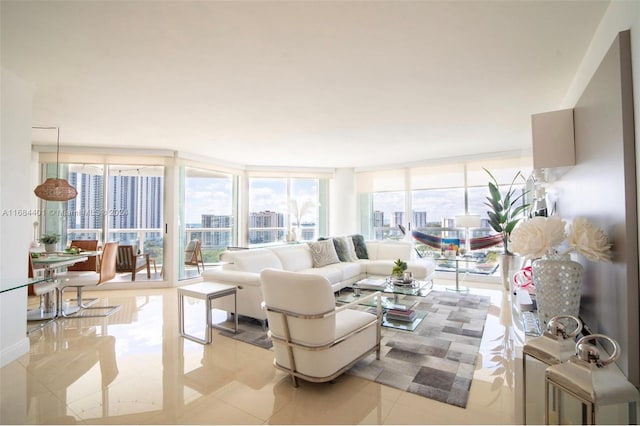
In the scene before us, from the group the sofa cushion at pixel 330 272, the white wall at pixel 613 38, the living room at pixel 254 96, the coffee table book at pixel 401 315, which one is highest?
the living room at pixel 254 96

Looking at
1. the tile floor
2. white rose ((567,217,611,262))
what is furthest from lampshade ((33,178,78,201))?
white rose ((567,217,611,262))

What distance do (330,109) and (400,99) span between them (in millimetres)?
791

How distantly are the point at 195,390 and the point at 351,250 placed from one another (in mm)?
3757

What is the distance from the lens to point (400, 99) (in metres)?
3.20

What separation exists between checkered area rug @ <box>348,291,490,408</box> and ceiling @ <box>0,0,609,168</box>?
2491mm

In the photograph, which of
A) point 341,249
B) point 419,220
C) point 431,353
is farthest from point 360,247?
point 431,353

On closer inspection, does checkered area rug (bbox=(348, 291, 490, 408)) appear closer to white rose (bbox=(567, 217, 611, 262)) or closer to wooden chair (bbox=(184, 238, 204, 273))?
white rose (bbox=(567, 217, 611, 262))

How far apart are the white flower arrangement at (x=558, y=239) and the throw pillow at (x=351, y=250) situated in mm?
3946

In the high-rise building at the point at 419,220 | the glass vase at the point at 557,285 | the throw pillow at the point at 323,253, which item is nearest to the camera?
the glass vase at the point at 557,285

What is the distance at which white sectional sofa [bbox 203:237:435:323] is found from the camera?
3.50 meters

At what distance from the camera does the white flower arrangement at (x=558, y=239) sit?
1.30 m

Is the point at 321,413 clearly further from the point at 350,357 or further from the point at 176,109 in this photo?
the point at 176,109

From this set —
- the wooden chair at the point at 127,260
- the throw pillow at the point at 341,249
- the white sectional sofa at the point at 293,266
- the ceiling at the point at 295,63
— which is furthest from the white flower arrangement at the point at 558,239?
the wooden chair at the point at 127,260

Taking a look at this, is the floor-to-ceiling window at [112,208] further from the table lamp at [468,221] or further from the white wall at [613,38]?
the white wall at [613,38]
